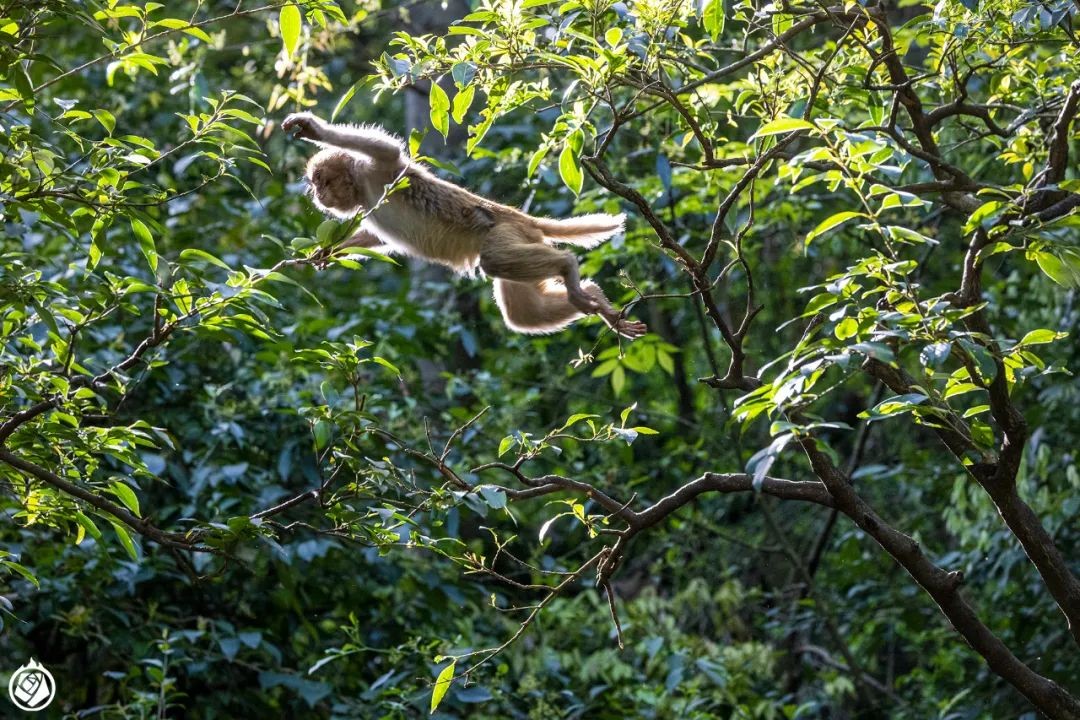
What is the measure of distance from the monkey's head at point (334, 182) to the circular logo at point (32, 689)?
2112 mm

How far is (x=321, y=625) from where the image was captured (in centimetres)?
648

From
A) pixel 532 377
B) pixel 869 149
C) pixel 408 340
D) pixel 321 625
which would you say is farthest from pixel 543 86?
pixel 532 377

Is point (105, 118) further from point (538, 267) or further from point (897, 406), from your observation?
point (897, 406)

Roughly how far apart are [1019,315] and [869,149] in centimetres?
465

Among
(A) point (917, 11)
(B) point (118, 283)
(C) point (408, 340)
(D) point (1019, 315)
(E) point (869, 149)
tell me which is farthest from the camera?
(A) point (917, 11)

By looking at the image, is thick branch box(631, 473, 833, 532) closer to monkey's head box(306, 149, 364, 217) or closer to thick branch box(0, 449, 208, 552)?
thick branch box(0, 449, 208, 552)

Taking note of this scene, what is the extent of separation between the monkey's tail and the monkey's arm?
0.58 metres

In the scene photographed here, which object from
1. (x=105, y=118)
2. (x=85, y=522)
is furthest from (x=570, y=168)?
(x=85, y=522)

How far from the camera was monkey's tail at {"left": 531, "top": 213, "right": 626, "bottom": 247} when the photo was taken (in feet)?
14.2

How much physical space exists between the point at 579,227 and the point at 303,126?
111cm

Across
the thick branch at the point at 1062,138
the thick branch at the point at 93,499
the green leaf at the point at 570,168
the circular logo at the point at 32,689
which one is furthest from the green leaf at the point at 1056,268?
the circular logo at the point at 32,689

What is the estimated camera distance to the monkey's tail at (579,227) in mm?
4324

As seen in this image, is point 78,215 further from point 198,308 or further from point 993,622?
point 993,622

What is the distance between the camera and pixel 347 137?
158 inches
